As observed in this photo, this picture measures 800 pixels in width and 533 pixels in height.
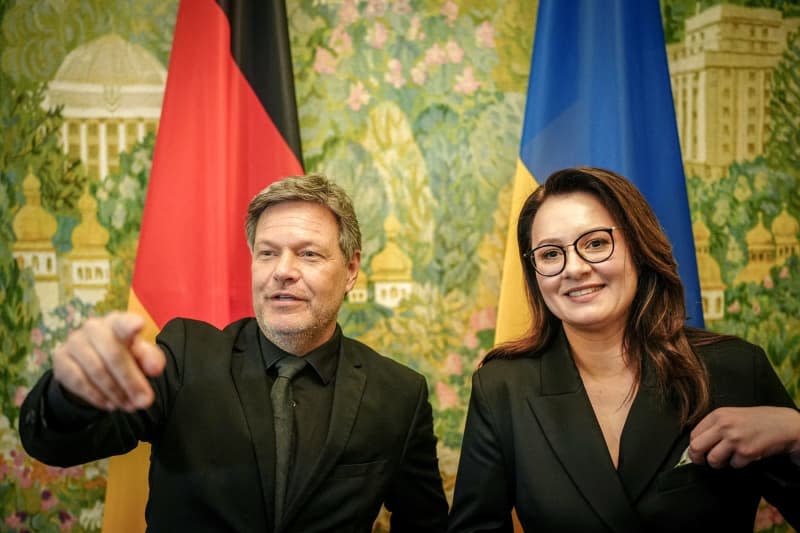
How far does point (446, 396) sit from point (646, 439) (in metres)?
0.97

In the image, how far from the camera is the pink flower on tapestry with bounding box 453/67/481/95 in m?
2.13

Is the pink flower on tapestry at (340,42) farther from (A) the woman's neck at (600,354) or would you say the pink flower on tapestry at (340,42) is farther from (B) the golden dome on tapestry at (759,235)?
(B) the golden dome on tapestry at (759,235)

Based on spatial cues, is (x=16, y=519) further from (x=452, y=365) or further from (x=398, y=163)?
(x=398, y=163)

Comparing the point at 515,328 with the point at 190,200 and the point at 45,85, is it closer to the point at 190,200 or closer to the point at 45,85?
the point at 190,200

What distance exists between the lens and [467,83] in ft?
6.98

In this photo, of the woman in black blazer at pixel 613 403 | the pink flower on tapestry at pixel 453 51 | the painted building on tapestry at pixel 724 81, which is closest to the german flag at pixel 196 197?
the pink flower on tapestry at pixel 453 51

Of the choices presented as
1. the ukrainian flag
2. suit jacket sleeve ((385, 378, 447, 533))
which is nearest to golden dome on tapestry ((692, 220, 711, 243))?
the ukrainian flag

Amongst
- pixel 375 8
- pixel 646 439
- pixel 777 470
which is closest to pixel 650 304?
pixel 646 439

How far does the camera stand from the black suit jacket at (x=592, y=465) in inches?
48.0

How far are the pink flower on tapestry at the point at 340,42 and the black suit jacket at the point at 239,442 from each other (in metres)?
1.10

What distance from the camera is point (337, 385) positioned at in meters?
1.44

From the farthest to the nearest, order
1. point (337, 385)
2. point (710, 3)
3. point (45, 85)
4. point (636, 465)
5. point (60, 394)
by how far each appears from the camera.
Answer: point (710, 3) < point (45, 85) < point (337, 385) < point (636, 465) < point (60, 394)

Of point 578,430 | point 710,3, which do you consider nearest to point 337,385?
point 578,430

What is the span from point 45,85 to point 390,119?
46.7 inches
